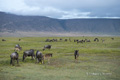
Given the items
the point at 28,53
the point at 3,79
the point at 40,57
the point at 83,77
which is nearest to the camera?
the point at 3,79

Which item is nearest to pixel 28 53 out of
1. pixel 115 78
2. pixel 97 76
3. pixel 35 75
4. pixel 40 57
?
pixel 40 57

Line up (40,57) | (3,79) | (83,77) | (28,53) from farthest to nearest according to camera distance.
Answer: (28,53) → (40,57) → (83,77) → (3,79)

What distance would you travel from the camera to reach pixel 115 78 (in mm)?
14617

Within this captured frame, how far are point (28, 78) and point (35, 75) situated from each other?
1.19m

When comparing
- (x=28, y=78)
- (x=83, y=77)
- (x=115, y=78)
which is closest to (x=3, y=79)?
(x=28, y=78)

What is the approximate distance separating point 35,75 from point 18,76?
167 centimetres

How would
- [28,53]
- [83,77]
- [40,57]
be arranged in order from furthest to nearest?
[28,53]
[40,57]
[83,77]

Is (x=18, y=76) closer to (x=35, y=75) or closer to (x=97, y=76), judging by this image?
(x=35, y=75)

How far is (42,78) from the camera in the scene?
14328 millimetres

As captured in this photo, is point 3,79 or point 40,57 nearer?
point 3,79

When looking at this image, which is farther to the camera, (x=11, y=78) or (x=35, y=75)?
(x=35, y=75)

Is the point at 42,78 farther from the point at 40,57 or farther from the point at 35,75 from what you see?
the point at 40,57

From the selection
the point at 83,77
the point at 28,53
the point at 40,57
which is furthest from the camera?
the point at 28,53

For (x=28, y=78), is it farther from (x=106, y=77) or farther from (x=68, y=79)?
(x=106, y=77)
